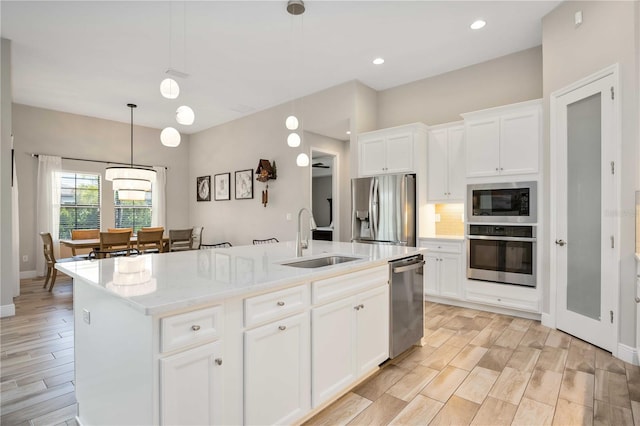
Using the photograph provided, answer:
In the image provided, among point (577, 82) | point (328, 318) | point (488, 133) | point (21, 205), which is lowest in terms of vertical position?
point (328, 318)

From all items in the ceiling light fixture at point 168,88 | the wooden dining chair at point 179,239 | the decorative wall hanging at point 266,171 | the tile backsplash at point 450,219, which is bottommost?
the wooden dining chair at point 179,239

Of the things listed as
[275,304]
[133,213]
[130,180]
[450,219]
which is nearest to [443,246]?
[450,219]

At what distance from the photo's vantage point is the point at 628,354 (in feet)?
8.57

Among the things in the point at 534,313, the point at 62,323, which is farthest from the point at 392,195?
the point at 62,323

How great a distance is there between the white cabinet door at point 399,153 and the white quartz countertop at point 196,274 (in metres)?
2.11

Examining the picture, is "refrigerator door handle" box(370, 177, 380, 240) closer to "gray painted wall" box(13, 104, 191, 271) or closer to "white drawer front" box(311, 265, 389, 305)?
"white drawer front" box(311, 265, 389, 305)

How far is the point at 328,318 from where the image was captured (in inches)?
78.0

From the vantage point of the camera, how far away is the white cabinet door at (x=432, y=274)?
4.33m

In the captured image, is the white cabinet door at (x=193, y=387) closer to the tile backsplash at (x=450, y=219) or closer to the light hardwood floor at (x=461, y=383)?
the light hardwood floor at (x=461, y=383)

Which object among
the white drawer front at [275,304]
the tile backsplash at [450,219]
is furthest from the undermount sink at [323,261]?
the tile backsplash at [450,219]

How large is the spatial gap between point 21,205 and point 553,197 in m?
8.25

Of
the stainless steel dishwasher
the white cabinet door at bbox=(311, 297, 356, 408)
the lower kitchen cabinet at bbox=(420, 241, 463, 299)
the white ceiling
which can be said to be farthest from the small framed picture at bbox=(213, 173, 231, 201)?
the white cabinet door at bbox=(311, 297, 356, 408)

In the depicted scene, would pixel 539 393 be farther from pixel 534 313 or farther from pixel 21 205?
pixel 21 205

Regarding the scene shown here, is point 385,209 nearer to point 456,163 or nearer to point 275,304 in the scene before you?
point 456,163
